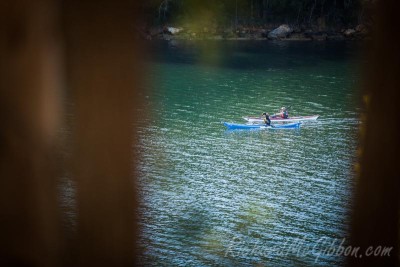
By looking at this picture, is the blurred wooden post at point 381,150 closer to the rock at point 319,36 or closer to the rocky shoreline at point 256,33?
the rocky shoreline at point 256,33

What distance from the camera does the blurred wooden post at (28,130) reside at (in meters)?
1.37

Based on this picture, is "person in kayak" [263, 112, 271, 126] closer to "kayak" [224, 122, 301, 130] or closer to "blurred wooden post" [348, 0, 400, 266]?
"kayak" [224, 122, 301, 130]

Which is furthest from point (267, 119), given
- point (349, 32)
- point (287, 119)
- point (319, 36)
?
point (319, 36)

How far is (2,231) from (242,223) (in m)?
7.11

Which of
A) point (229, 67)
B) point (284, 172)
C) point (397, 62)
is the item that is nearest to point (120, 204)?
point (397, 62)

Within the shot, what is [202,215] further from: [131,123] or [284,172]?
[131,123]

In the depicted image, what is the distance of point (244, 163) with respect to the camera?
463 inches

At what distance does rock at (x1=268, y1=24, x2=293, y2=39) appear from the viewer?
2750 cm

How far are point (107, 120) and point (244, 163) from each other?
1037cm

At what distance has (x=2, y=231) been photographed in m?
1.47

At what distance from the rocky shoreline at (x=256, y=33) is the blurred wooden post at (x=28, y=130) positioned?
24852 mm

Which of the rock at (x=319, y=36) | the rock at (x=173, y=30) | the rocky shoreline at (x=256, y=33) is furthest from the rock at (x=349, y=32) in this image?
the rock at (x=173, y=30)

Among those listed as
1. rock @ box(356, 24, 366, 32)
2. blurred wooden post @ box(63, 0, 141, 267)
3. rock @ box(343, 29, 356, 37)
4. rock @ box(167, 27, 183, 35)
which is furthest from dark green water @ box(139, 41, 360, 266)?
rock @ box(343, 29, 356, 37)

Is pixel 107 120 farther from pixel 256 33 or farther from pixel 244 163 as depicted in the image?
pixel 256 33
